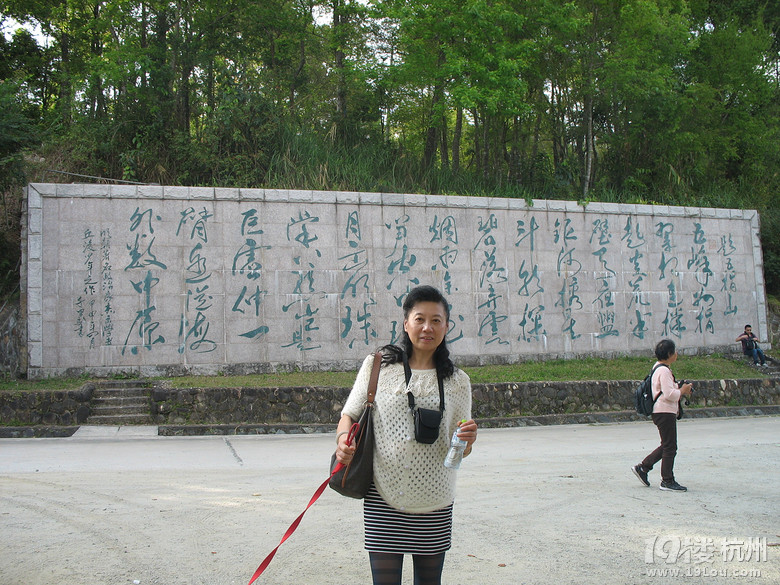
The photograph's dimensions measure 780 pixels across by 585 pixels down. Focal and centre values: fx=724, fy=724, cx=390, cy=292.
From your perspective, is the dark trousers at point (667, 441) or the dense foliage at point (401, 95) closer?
the dark trousers at point (667, 441)

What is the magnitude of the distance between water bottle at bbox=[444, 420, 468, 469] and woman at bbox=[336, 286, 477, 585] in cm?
3

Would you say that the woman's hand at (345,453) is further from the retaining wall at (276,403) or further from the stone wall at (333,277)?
the stone wall at (333,277)

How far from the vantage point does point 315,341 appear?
13945 mm

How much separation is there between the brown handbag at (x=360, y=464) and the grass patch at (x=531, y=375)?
343 inches

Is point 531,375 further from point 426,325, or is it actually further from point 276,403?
point 426,325

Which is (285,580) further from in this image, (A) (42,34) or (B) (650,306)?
(A) (42,34)

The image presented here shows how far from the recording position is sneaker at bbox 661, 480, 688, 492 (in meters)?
6.57

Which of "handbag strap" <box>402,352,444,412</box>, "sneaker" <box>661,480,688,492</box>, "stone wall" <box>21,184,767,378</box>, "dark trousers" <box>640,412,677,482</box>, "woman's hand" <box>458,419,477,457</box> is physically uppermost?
"stone wall" <box>21,184,767,378</box>

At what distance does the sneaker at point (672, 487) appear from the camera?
6570mm

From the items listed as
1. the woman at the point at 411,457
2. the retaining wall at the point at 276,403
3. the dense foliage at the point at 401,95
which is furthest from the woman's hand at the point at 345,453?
the dense foliage at the point at 401,95

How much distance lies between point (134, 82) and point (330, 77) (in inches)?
256

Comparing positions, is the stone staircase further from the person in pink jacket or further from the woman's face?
the woman's face

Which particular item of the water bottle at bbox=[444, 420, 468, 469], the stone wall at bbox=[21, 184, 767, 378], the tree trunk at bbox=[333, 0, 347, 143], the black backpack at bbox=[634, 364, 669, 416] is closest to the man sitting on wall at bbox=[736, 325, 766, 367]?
the stone wall at bbox=[21, 184, 767, 378]

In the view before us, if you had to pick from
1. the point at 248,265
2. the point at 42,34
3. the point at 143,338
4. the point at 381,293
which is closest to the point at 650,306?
the point at 381,293
